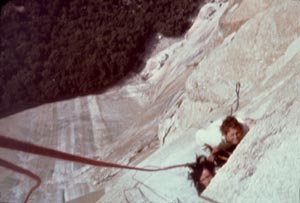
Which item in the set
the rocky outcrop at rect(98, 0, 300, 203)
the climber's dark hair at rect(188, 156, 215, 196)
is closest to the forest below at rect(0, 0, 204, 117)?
the rocky outcrop at rect(98, 0, 300, 203)

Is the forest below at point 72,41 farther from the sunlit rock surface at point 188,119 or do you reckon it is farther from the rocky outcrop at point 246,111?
the rocky outcrop at point 246,111

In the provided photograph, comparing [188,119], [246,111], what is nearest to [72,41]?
[188,119]

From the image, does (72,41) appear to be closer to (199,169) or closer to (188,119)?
(188,119)

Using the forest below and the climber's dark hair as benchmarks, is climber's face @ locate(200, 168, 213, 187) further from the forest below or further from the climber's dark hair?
the forest below

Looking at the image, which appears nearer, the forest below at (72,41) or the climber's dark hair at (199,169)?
the climber's dark hair at (199,169)

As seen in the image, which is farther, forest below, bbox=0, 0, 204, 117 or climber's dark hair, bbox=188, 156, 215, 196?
forest below, bbox=0, 0, 204, 117

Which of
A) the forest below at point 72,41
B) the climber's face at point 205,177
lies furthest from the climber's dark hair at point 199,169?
the forest below at point 72,41

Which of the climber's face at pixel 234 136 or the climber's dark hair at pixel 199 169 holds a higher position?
the climber's face at pixel 234 136
